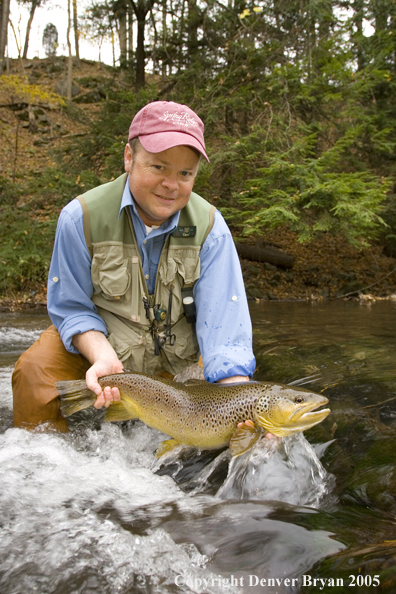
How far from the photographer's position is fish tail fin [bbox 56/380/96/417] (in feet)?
10.3

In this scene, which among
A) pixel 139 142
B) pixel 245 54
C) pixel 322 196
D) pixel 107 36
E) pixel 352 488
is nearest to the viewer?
pixel 352 488

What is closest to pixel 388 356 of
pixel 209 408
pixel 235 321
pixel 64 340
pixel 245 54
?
pixel 235 321

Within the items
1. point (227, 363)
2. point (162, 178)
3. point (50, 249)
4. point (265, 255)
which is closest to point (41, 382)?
point (227, 363)

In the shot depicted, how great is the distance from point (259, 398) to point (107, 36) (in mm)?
12987

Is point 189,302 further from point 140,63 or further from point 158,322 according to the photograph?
point 140,63

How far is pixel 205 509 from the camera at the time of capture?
2686mm

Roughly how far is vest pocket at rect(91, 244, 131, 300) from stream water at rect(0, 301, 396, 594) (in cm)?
111

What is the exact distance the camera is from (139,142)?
10.3ft

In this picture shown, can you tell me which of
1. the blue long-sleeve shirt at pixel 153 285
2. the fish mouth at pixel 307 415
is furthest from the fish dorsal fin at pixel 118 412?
the fish mouth at pixel 307 415

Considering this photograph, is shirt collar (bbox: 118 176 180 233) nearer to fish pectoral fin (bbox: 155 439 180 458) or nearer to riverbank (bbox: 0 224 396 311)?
fish pectoral fin (bbox: 155 439 180 458)

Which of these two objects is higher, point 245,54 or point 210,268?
point 245,54

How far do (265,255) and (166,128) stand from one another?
33.5ft

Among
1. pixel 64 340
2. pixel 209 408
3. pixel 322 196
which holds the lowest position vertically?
pixel 209 408

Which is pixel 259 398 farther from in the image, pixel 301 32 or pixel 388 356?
pixel 301 32
